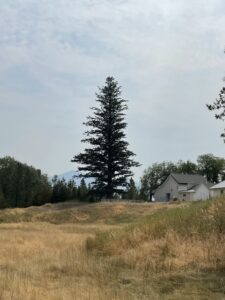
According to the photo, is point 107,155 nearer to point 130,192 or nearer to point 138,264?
point 130,192

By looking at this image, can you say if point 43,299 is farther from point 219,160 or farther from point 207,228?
point 219,160

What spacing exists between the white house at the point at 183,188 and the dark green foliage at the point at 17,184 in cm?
2436

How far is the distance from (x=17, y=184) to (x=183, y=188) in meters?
36.8

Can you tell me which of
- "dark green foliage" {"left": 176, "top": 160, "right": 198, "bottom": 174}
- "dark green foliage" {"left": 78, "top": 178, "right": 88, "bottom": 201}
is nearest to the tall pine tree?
"dark green foliage" {"left": 78, "top": 178, "right": 88, "bottom": 201}

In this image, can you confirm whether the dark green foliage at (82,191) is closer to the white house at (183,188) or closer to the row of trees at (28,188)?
the row of trees at (28,188)

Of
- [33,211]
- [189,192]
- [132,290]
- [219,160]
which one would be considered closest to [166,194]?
[189,192]

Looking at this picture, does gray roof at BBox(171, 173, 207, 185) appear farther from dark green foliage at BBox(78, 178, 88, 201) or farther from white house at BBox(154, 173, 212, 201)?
dark green foliage at BBox(78, 178, 88, 201)

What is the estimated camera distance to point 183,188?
105188 mm

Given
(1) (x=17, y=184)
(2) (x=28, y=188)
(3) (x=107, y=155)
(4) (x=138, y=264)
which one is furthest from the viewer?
(2) (x=28, y=188)

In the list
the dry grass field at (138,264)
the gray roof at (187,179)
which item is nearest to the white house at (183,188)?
the gray roof at (187,179)

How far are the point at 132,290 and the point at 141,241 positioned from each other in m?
7.28

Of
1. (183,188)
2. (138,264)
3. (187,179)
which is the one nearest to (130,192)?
(183,188)

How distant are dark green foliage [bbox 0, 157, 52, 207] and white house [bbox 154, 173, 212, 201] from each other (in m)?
24.4

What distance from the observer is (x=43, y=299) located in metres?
8.59
